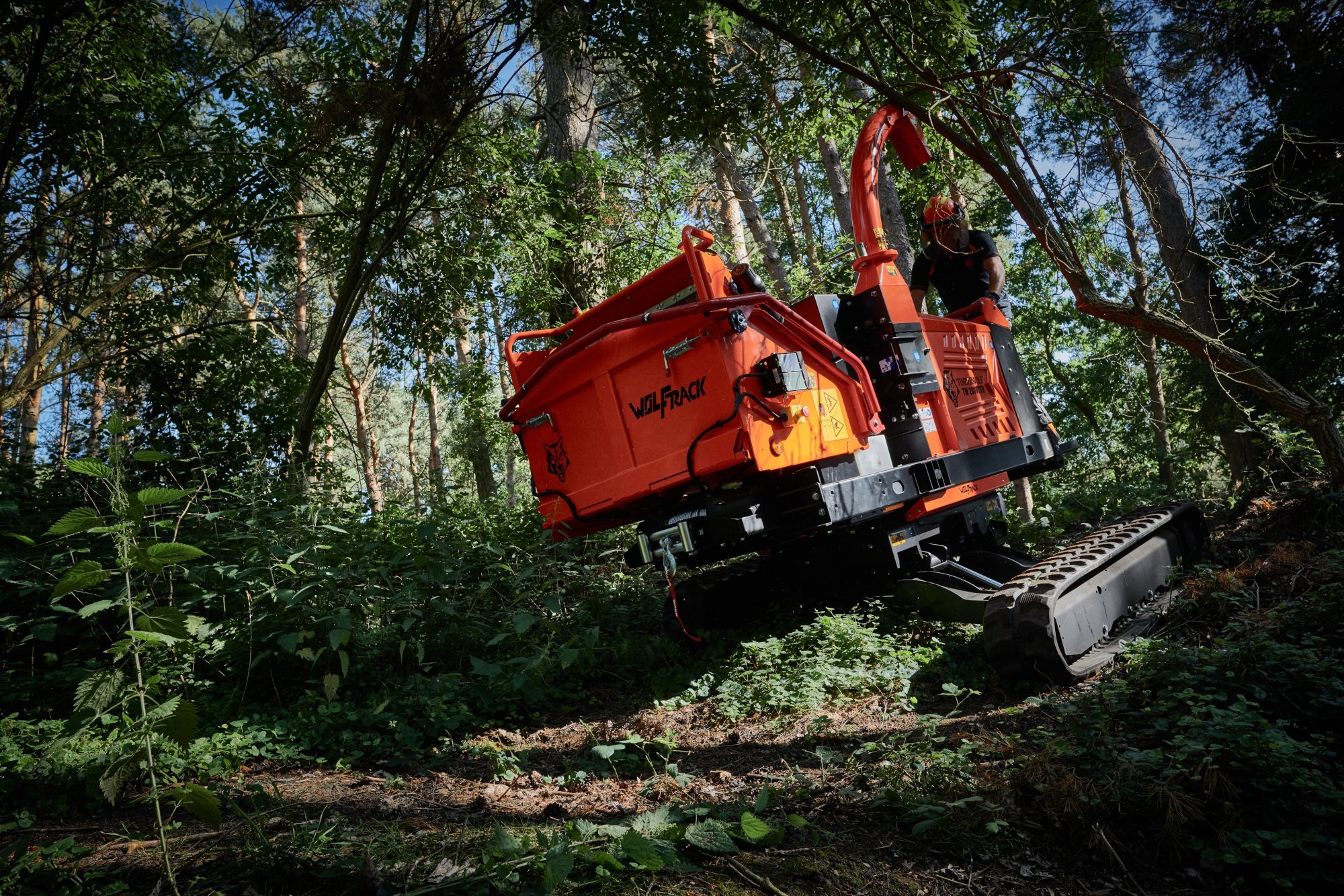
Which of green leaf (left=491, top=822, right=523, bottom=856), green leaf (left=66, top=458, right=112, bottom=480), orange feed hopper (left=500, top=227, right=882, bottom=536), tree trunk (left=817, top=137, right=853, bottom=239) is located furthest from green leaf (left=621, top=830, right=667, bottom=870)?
tree trunk (left=817, top=137, right=853, bottom=239)

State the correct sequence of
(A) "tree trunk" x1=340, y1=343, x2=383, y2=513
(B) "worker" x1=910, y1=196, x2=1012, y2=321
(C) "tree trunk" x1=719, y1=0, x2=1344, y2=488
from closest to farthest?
(C) "tree trunk" x1=719, y1=0, x2=1344, y2=488, (B) "worker" x1=910, y1=196, x2=1012, y2=321, (A) "tree trunk" x1=340, y1=343, x2=383, y2=513

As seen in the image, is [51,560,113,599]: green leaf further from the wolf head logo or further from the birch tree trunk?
the birch tree trunk

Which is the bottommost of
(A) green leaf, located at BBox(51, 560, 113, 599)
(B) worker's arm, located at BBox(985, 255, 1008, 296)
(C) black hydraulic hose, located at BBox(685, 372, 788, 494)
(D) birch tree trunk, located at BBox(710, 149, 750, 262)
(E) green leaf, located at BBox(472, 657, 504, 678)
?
(E) green leaf, located at BBox(472, 657, 504, 678)

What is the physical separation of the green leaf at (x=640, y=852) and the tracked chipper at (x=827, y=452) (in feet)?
7.67

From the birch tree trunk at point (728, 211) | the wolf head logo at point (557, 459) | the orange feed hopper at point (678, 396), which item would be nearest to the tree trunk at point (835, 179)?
the birch tree trunk at point (728, 211)

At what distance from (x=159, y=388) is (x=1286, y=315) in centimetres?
1182

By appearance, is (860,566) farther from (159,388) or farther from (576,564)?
(159,388)

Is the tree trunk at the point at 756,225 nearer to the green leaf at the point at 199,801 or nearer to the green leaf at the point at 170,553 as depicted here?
the green leaf at the point at 170,553

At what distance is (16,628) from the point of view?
4609 mm

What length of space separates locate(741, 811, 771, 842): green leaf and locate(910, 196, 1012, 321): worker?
4.86 metres

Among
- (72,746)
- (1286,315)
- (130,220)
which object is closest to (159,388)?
(130,220)

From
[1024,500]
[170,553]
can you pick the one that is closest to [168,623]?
[170,553]

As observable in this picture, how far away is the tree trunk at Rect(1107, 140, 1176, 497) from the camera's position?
227 inches

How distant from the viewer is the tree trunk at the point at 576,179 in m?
8.61
